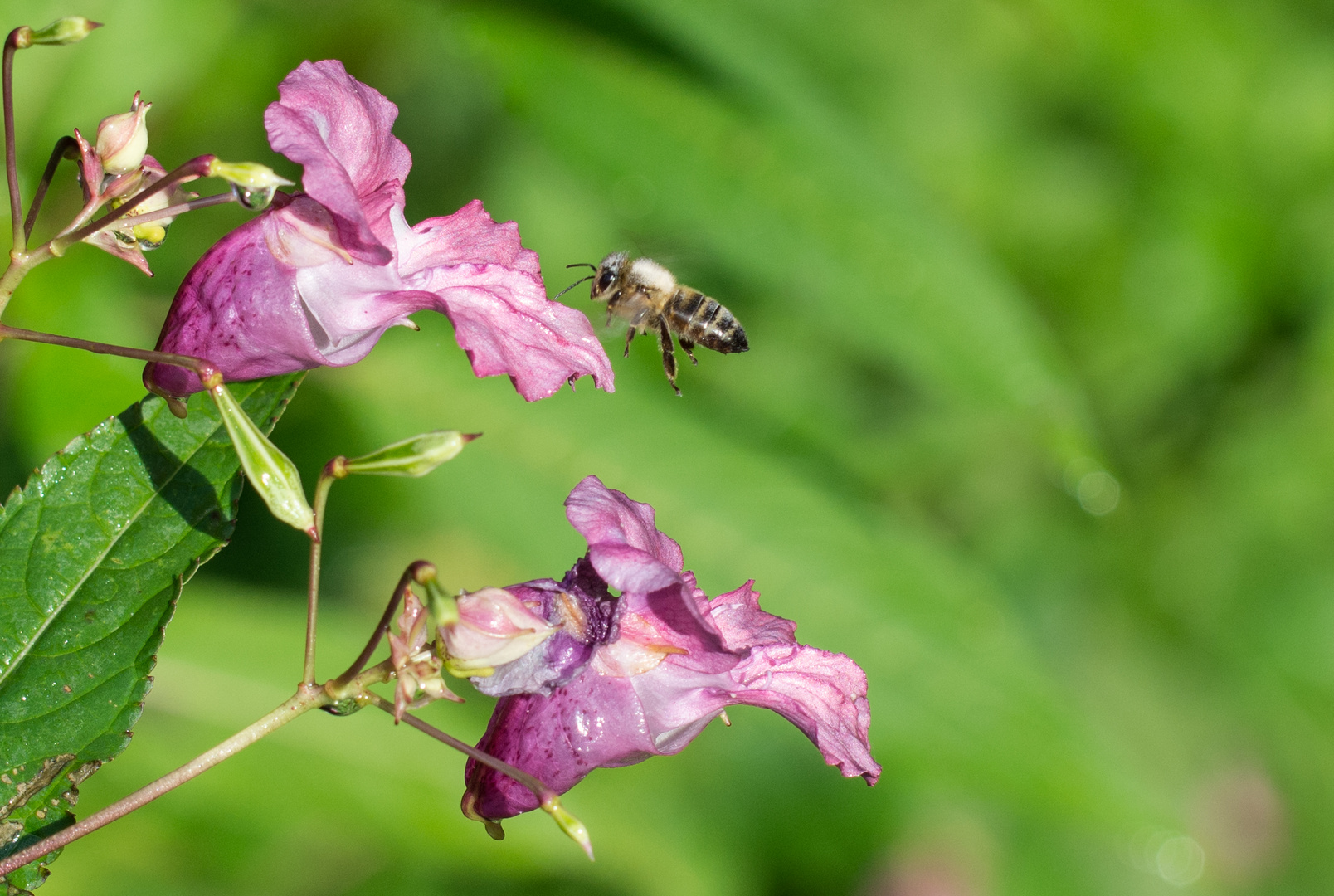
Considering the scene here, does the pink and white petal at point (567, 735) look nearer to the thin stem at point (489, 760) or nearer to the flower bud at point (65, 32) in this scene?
the thin stem at point (489, 760)

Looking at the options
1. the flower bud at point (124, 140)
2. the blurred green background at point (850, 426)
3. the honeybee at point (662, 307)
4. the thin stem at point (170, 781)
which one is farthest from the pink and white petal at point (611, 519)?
the blurred green background at point (850, 426)

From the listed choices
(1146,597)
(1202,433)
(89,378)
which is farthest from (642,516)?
(1146,597)

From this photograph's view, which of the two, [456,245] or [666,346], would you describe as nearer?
[456,245]

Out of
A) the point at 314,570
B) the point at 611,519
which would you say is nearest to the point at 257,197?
the point at 314,570

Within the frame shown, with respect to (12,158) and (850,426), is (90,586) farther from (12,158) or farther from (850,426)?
(850,426)

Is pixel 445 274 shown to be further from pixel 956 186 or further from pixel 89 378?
pixel 956 186

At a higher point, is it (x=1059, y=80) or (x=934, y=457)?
(x=1059, y=80)
